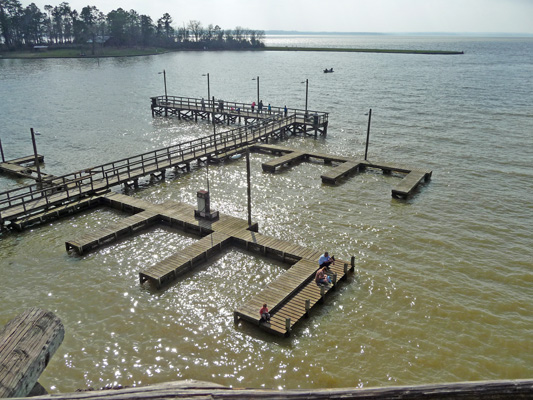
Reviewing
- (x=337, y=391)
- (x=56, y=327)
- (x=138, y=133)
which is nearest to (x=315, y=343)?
(x=337, y=391)

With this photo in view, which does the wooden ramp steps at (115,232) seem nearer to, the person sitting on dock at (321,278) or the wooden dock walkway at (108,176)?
the wooden dock walkway at (108,176)

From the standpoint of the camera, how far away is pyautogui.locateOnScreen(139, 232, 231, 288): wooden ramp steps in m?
17.4

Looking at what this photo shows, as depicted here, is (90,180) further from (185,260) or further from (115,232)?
(185,260)

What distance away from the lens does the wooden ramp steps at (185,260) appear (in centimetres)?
1736

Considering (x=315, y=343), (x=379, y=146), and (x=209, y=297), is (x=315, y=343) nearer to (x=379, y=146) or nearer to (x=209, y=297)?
(x=209, y=297)

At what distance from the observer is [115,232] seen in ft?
68.9

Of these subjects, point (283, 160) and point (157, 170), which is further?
point (283, 160)

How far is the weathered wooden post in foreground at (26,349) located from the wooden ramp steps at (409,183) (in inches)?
983

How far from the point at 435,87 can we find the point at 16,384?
294ft

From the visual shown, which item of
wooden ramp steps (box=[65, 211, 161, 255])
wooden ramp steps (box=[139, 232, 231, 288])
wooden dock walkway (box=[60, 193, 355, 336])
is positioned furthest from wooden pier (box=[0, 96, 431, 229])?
wooden ramp steps (box=[139, 232, 231, 288])

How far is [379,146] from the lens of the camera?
134ft

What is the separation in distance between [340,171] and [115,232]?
17171 millimetres

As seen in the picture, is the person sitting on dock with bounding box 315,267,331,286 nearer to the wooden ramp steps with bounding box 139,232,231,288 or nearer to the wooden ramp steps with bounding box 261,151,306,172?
the wooden ramp steps with bounding box 139,232,231,288

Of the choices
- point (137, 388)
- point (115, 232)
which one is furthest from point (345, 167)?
point (137, 388)
